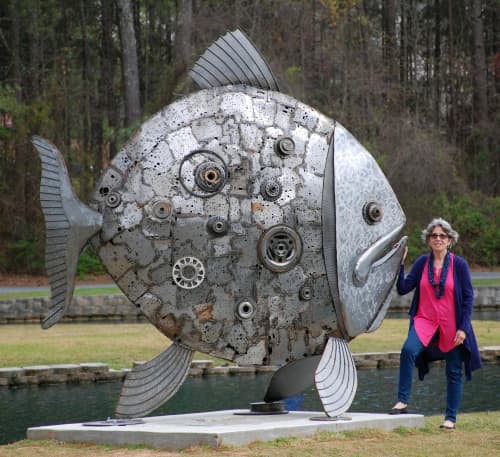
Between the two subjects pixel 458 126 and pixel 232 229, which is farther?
pixel 458 126

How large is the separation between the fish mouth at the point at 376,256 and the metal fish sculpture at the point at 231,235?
0.4 inches

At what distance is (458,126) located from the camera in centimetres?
3744

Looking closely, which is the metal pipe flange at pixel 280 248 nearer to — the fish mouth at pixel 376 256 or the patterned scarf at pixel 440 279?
the fish mouth at pixel 376 256

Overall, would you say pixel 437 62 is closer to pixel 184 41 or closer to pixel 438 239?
pixel 184 41

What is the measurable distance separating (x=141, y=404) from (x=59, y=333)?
9.94 m

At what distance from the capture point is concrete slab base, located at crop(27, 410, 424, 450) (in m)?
7.12

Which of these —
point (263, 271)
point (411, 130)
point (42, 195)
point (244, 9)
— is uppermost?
point (244, 9)

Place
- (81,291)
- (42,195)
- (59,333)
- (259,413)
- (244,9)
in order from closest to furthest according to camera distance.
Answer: (42,195), (259,413), (59,333), (81,291), (244,9)

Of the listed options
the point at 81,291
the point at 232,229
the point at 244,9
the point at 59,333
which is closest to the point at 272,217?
the point at 232,229

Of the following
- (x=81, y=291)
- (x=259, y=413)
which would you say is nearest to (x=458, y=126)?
(x=81, y=291)

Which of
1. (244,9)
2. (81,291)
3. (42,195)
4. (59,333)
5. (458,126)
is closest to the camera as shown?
(42,195)

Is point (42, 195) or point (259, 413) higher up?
point (42, 195)

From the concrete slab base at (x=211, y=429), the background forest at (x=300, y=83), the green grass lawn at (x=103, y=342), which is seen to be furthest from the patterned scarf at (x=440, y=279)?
the background forest at (x=300, y=83)

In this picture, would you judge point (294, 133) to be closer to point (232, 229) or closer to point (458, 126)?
point (232, 229)
